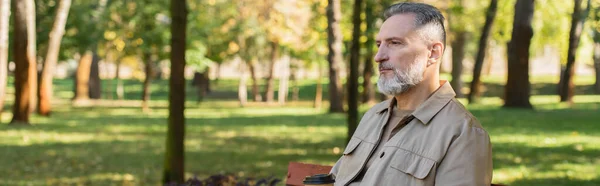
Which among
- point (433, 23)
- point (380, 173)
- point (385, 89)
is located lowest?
point (380, 173)

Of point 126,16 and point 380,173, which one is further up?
point 126,16

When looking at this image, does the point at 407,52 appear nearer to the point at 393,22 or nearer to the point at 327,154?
the point at 393,22

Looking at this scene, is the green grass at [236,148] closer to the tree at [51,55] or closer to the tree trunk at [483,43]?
the tree at [51,55]

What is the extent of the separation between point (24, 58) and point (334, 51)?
33.2 ft

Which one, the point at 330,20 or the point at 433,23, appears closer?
the point at 433,23

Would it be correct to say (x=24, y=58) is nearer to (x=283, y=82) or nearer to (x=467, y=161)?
(x=467, y=161)

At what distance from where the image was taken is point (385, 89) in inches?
161

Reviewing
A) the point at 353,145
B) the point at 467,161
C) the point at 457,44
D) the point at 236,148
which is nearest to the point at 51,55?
the point at 236,148

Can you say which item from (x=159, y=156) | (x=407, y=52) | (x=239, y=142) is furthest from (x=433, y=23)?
(x=239, y=142)

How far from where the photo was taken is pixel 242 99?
46.0 meters

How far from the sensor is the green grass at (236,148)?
42.1ft

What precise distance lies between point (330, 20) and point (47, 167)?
16120 millimetres

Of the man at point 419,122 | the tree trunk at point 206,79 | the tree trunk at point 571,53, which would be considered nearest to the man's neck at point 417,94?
the man at point 419,122

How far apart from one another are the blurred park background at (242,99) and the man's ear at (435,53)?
246 inches
